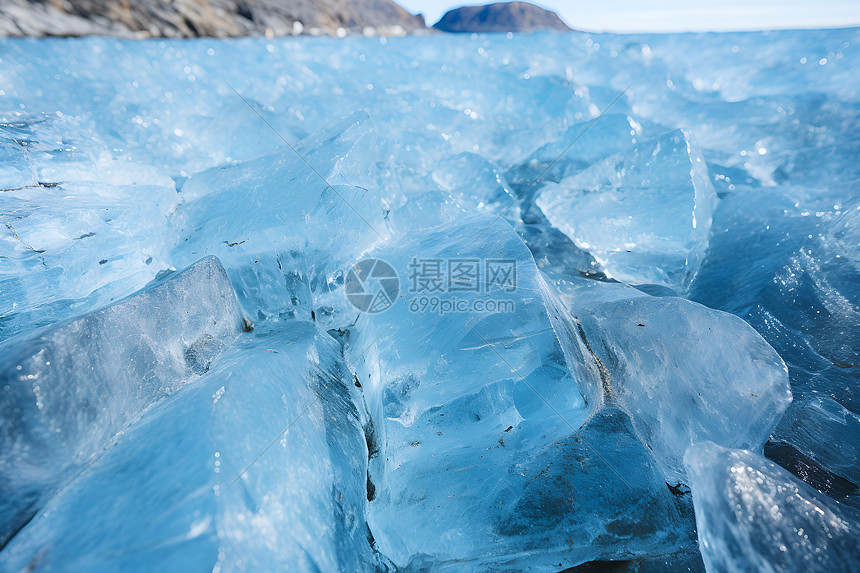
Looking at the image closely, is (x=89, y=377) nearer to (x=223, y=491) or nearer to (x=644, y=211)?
(x=223, y=491)

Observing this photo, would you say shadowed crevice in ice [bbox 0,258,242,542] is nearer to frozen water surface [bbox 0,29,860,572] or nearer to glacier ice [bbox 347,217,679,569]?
frozen water surface [bbox 0,29,860,572]

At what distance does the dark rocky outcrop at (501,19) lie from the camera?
22.8 metres

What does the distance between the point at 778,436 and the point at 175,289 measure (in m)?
1.74

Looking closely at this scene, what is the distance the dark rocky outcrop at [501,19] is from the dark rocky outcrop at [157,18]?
16.2 meters

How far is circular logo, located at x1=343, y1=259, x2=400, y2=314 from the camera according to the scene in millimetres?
1217

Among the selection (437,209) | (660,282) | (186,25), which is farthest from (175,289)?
(186,25)

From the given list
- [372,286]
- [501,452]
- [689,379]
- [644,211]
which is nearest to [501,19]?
[644,211]

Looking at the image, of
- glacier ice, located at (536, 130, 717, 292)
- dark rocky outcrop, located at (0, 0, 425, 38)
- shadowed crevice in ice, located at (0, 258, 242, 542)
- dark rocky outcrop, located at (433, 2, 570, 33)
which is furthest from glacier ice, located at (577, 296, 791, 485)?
dark rocky outcrop, located at (433, 2, 570, 33)

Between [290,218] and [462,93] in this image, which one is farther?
A: [462,93]

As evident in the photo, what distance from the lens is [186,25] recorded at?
5.41 meters

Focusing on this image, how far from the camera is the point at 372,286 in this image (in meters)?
1.29

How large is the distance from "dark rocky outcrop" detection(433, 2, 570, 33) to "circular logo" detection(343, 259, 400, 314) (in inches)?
1011

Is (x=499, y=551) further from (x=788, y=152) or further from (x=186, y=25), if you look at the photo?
(x=186, y=25)

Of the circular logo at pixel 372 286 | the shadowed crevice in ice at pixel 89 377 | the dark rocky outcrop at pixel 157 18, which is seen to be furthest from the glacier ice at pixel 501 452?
the dark rocky outcrop at pixel 157 18
